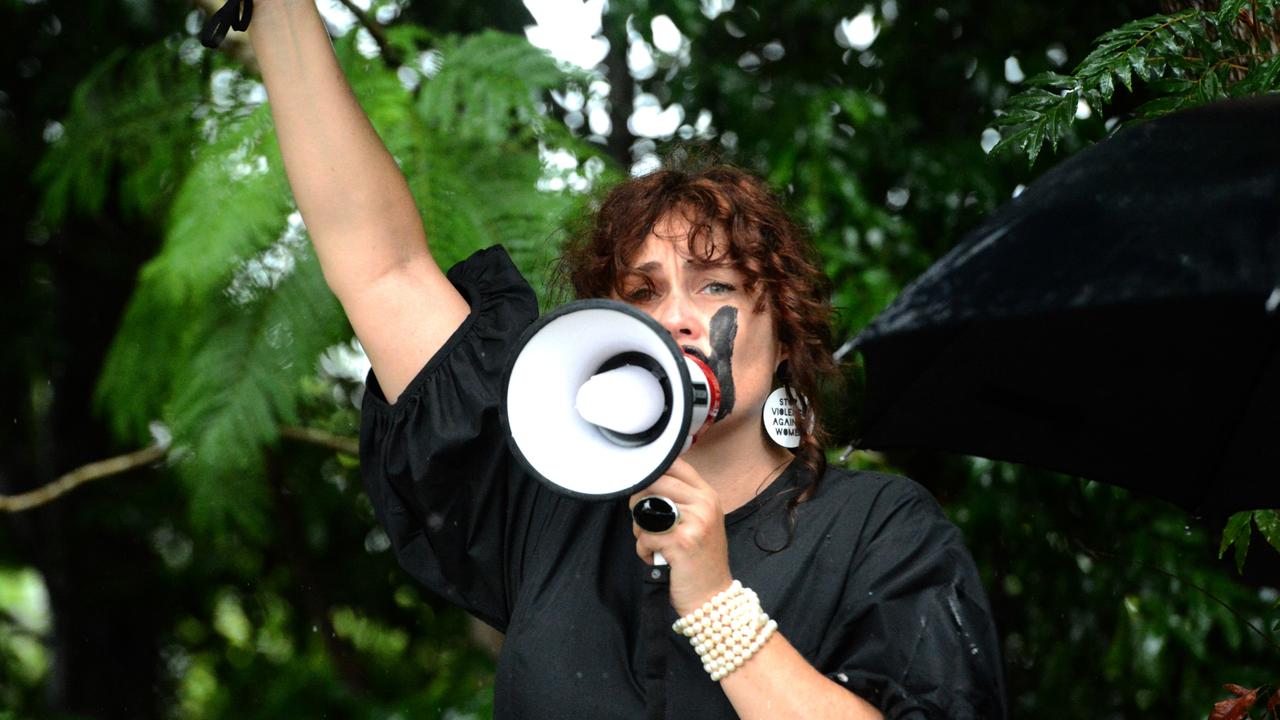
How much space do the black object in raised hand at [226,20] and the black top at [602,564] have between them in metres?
0.47

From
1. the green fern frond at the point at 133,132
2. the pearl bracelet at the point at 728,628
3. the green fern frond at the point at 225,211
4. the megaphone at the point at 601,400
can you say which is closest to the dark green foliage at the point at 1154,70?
the megaphone at the point at 601,400

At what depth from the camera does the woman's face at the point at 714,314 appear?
1730 millimetres

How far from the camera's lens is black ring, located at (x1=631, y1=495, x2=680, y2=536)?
5.00ft

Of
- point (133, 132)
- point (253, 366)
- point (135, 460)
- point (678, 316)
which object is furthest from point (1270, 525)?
point (135, 460)

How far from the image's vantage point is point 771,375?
1.82 metres

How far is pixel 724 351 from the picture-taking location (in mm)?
1730

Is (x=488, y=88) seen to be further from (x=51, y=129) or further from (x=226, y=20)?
(x=51, y=129)

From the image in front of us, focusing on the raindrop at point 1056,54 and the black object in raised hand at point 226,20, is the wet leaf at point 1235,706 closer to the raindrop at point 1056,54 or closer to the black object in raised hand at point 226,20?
the black object in raised hand at point 226,20

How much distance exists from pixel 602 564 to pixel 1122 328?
75 centimetres

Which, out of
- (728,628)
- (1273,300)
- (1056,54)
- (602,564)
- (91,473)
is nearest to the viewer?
(1273,300)

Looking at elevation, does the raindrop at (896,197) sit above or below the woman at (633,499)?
below

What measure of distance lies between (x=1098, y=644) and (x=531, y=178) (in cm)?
183

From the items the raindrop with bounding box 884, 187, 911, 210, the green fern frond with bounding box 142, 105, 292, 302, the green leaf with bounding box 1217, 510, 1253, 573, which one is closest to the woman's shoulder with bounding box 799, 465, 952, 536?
the green leaf with bounding box 1217, 510, 1253, 573

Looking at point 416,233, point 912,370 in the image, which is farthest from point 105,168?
point 912,370
